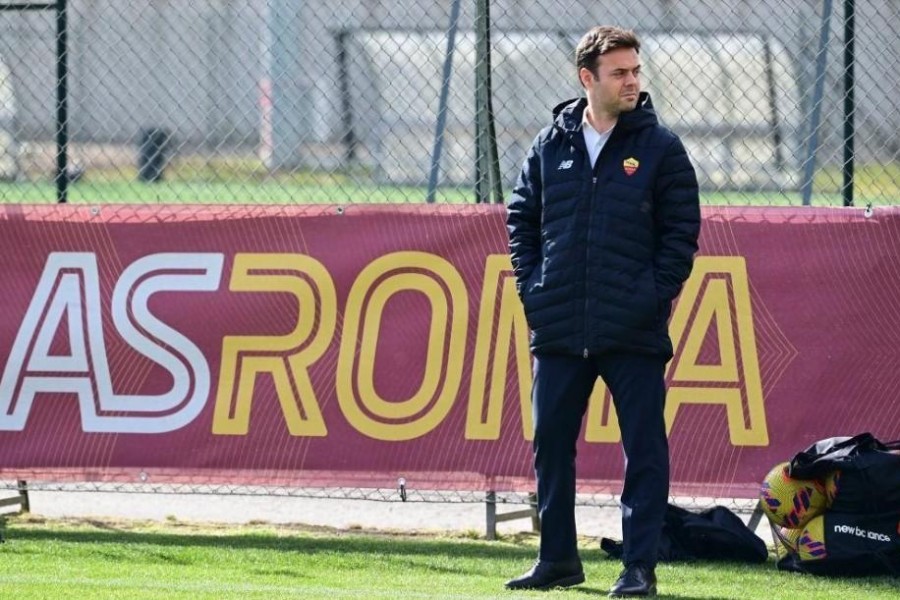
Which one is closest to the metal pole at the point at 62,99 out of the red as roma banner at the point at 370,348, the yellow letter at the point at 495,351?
the red as roma banner at the point at 370,348

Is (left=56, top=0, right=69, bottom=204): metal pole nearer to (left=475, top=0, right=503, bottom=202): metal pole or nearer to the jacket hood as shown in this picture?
(left=475, top=0, right=503, bottom=202): metal pole

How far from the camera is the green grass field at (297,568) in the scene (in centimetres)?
588

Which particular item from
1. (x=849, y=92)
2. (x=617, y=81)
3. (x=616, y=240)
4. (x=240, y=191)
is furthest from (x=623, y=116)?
(x=240, y=191)

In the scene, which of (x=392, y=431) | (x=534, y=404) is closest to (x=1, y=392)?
(x=392, y=431)

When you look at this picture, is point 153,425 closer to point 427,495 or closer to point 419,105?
point 427,495

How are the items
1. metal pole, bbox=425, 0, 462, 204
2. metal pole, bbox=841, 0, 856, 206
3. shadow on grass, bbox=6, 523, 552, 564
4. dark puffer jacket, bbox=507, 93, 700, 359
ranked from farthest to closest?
1. metal pole, bbox=425, 0, 462, 204
2. metal pole, bbox=841, 0, 856, 206
3. shadow on grass, bbox=6, 523, 552, 564
4. dark puffer jacket, bbox=507, 93, 700, 359

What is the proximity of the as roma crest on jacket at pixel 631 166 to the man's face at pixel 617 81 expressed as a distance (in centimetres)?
18

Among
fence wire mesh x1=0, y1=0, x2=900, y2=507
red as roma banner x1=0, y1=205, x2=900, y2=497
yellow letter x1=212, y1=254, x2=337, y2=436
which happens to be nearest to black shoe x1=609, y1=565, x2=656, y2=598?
red as roma banner x1=0, y1=205, x2=900, y2=497

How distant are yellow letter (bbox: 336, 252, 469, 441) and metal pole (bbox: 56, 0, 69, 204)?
5.49 ft

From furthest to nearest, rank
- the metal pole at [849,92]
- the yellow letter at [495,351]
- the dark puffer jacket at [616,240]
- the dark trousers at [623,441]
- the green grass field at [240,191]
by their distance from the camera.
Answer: the green grass field at [240,191], the metal pole at [849,92], the yellow letter at [495,351], the dark trousers at [623,441], the dark puffer jacket at [616,240]

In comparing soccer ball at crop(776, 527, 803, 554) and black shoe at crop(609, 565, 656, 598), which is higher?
soccer ball at crop(776, 527, 803, 554)

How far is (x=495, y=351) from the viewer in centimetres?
714

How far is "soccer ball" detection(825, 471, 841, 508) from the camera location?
248 inches

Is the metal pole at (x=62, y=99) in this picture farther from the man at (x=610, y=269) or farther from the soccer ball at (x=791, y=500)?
the soccer ball at (x=791, y=500)
